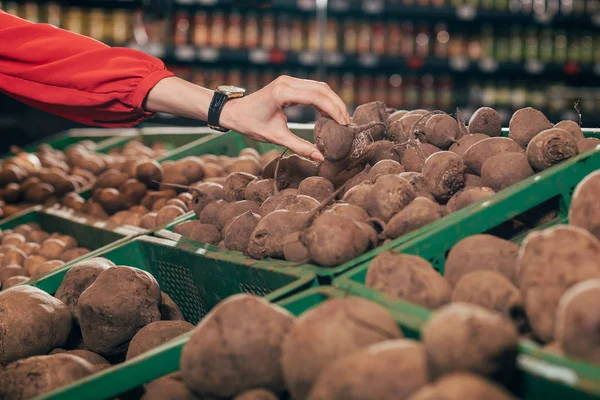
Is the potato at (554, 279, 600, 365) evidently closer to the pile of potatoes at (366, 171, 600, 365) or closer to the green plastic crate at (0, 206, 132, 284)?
the pile of potatoes at (366, 171, 600, 365)

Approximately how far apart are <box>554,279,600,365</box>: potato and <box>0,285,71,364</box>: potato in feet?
4.81

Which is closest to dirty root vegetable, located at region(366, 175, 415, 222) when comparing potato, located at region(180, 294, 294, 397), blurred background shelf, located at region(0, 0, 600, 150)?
potato, located at region(180, 294, 294, 397)

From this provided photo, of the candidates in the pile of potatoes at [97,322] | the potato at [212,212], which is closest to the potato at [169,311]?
the pile of potatoes at [97,322]

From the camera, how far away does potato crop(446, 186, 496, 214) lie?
1862 mm

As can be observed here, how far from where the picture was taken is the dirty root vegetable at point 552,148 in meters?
1.91

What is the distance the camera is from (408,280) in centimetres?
151

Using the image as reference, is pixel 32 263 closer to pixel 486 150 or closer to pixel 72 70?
pixel 72 70

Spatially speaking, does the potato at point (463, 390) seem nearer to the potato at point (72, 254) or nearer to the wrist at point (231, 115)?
the wrist at point (231, 115)

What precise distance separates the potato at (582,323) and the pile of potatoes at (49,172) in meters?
3.37

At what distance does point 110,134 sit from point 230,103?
4127 mm

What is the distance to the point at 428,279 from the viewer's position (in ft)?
4.96

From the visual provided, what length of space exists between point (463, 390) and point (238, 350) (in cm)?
51

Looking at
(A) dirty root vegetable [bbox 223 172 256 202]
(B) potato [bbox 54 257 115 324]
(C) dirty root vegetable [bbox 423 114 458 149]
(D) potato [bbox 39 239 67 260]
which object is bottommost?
(D) potato [bbox 39 239 67 260]

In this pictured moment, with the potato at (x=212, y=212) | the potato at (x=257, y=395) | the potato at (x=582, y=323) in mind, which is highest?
the potato at (x=582, y=323)
